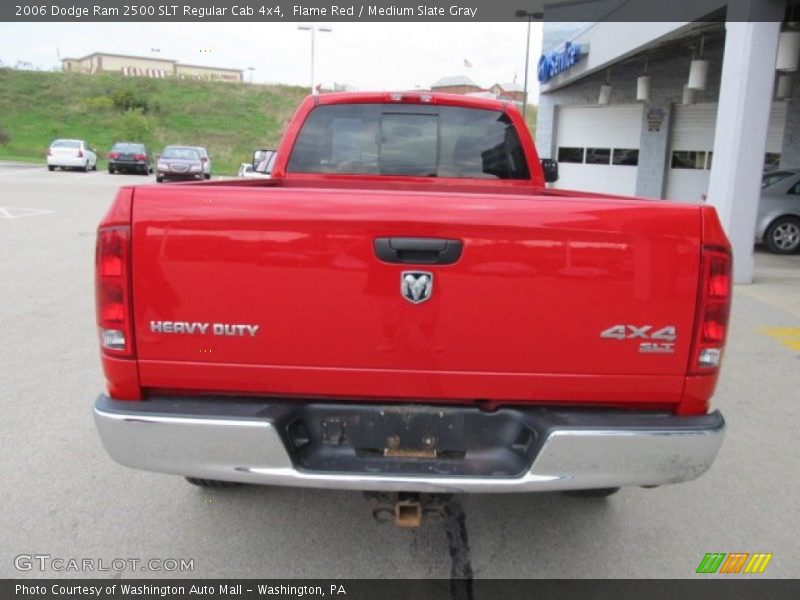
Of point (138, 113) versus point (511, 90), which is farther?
point (511, 90)

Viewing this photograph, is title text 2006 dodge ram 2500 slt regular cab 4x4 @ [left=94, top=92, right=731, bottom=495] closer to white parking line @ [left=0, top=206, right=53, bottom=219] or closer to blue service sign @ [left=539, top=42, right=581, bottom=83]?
white parking line @ [left=0, top=206, right=53, bottom=219]

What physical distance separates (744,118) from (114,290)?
8719 millimetres

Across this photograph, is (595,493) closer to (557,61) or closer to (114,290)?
(114,290)

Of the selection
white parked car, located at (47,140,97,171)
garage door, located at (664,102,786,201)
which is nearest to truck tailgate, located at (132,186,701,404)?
garage door, located at (664,102,786,201)

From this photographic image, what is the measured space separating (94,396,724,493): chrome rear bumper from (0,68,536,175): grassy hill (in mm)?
42377

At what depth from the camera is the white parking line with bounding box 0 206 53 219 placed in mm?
13977

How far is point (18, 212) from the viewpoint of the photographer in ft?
48.2

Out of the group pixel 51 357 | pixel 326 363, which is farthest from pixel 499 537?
pixel 51 357

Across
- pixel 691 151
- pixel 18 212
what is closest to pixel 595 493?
pixel 18 212

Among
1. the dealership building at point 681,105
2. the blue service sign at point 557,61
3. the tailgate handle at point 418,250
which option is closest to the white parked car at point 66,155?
the dealership building at point 681,105

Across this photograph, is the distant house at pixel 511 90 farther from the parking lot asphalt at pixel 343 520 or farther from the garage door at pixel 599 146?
the parking lot asphalt at pixel 343 520

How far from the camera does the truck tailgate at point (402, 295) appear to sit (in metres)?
2.27

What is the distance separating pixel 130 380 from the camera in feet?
7.83

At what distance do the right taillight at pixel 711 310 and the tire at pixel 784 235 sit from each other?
38.0ft
